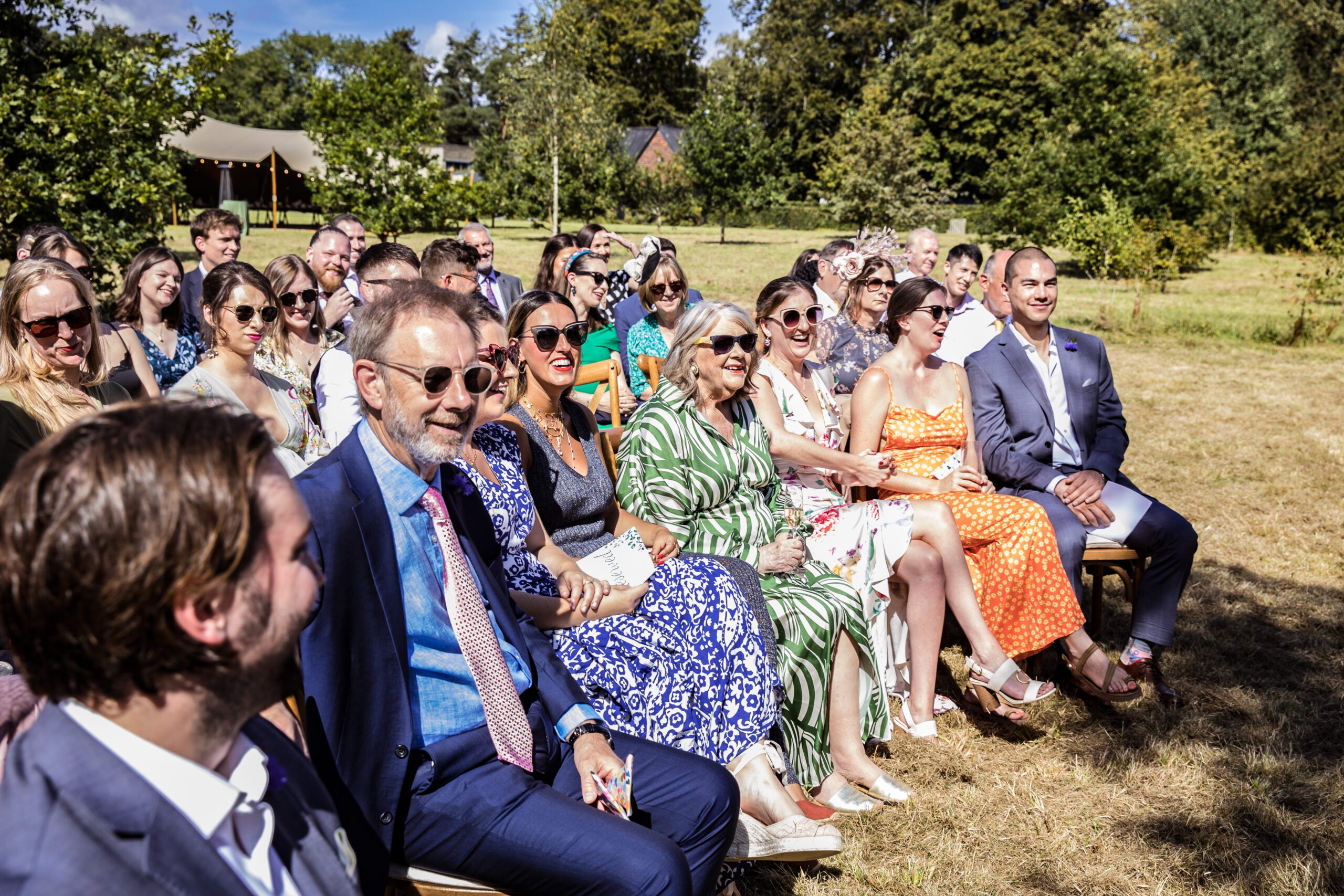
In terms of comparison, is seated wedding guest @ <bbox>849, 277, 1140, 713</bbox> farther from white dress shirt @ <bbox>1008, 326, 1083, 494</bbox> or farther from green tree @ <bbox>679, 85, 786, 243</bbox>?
green tree @ <bbox>679, 85, 786, 243</bbox>

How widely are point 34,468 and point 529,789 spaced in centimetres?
143

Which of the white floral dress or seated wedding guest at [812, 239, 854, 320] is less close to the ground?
seated wedding guest at [812, 239, 854, 320]

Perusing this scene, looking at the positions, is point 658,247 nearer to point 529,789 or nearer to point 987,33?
point 529,789

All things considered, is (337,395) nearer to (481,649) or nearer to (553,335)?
(553,335)

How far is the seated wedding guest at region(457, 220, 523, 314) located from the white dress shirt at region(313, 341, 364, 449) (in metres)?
3.72

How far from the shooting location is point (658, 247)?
307 inches

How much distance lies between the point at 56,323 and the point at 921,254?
6.63m

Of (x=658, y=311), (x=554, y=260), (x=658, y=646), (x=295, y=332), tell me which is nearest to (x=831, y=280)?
(x=658, y=311)

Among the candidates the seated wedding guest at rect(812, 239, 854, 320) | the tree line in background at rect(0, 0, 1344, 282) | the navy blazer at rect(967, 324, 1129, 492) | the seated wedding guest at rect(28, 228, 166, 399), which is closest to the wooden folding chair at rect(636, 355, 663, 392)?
the seated wedding guest at rect(812, 239, 854, 320)

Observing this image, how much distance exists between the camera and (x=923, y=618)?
4285mm

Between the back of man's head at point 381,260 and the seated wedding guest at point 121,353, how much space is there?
4.17ft

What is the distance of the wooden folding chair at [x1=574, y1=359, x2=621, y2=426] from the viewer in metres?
5.25

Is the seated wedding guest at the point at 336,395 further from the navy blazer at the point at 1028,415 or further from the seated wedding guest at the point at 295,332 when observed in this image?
the navy blazer at the point at 1028,415

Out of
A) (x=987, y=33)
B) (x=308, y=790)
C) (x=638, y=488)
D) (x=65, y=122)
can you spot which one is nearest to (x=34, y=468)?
(x=308, y=790)
